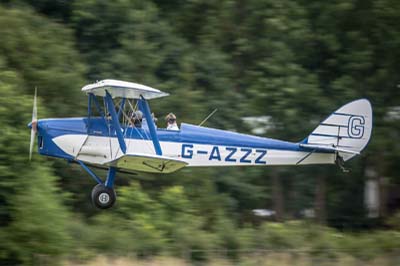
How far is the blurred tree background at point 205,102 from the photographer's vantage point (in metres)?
21.0

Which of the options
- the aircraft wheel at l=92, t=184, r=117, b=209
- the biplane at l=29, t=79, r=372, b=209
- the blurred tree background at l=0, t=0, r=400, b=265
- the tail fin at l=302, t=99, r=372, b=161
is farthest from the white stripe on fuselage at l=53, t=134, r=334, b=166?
the blurred tree background at l=0, t=0, r=400, b=265

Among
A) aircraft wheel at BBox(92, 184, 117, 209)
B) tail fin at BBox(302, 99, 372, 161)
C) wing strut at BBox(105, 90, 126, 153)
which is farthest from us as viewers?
tail fin at BBox(302, 99, 372, 161)

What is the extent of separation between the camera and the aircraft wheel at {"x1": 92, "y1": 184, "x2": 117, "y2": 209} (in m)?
16.5

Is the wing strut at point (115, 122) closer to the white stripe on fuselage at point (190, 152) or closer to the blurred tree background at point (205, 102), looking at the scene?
the white stripe on fuselage at point (190, 152)

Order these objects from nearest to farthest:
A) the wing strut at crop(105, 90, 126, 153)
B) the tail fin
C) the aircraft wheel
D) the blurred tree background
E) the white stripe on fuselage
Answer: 1. the wing strut at crop(105, 90, 126, 153)
2. the white stripe on fuselage
3. the aircraft wheel
4. the tail fin
5. the blurred tree background

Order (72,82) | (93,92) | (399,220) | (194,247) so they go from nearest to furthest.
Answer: (93,92), (194,247), (72,82), (399,220)

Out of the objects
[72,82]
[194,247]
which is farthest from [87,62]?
[194,247]

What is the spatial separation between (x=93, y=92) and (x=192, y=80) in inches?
358

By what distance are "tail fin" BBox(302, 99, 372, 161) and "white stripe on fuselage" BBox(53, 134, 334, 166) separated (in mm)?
307

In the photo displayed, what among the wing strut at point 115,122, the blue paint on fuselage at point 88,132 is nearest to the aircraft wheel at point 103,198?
the blue paint on fuselage at point 88,132

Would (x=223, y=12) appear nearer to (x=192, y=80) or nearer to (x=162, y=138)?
(x=192, y=80)

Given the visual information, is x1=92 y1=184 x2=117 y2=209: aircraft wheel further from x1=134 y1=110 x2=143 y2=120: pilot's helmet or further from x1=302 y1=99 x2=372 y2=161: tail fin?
x1=302 y1=99 x2=372 y2=161: tail fin

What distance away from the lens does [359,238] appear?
24172 millimetres

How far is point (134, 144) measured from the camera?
16.4 metres
